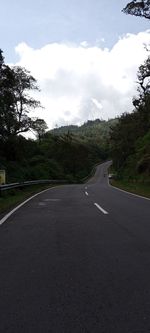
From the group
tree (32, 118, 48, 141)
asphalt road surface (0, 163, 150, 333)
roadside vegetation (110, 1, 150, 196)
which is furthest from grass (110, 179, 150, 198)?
tree (32, 118, 48, 141)

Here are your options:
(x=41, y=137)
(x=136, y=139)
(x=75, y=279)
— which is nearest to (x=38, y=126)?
(x=41, y=137)

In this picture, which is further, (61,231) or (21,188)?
(21,188)

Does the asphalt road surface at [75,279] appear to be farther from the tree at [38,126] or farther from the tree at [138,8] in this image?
the tree at [38,126]

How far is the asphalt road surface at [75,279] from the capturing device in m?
4.30

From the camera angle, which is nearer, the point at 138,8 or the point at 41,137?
the point at 138,8

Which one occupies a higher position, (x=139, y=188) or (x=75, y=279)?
(x=139, y=188)

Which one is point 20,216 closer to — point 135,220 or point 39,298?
point 135,220

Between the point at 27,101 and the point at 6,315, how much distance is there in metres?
51.6

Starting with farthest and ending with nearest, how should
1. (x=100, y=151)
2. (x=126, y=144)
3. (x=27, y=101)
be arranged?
(x=100, y=151)
(x=126, y=144)
(x=27, y=101)

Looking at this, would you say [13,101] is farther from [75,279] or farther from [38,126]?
[75,279]

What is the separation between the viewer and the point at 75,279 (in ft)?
19.2

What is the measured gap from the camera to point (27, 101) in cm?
5475

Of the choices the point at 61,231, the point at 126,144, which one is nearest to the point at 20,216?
the point at 61,231

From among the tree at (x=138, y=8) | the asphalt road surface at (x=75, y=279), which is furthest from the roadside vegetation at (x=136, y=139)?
the asphalt road surface at (x=75, y=279)
